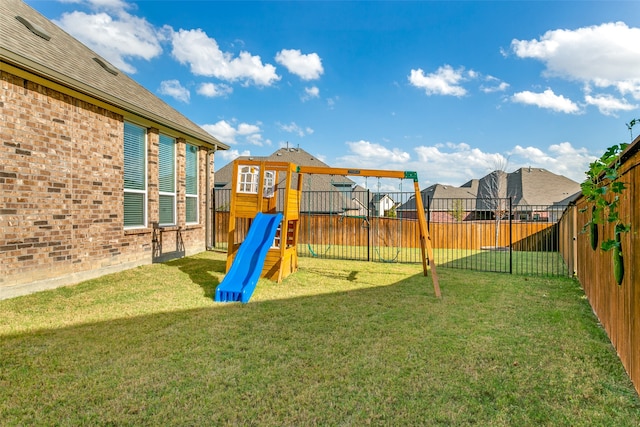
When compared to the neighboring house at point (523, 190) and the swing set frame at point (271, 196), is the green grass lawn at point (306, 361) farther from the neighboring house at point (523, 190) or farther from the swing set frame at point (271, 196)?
the neighboring house at point (523, 190)

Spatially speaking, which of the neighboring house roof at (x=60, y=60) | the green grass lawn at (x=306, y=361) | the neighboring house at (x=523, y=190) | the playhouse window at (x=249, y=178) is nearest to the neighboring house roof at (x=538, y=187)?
the neighboring house at (x=523, y=190)

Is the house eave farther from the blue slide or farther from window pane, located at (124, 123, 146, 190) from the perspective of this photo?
the blue slide

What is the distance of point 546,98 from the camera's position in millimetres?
15133

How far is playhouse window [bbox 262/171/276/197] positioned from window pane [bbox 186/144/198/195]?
3.69 m

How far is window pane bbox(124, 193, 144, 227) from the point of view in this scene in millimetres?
7465

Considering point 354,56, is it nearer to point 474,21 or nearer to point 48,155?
point 474,21

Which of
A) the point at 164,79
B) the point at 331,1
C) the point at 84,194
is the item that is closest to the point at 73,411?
the point at 84,194

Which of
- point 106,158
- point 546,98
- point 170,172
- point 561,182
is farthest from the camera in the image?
point 561,182

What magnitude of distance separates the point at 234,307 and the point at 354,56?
11907 millimetres

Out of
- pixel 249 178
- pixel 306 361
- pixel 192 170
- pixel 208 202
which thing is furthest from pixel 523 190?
pixel 306 361

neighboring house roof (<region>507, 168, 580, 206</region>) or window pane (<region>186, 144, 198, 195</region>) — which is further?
neighboring house roof (<region>507, 168, 580, 206</region>)

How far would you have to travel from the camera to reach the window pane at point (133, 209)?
24.5ft

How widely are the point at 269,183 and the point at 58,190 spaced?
3669mm

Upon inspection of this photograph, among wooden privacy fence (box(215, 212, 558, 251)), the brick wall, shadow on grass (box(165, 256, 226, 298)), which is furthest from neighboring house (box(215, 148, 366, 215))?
the brick wall
